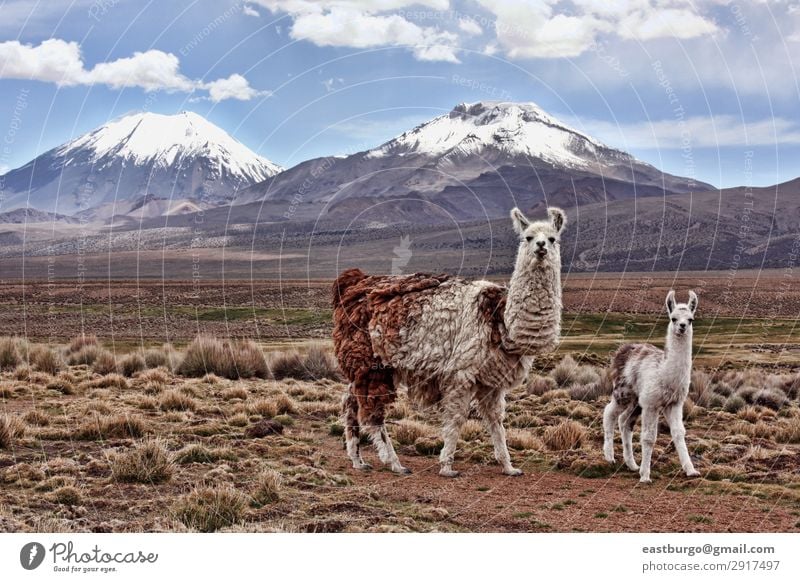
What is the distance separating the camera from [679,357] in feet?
34.7

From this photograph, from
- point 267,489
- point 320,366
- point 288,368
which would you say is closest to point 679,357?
point 267,489

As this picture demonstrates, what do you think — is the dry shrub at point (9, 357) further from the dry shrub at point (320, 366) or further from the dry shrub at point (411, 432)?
the dry shrub at point (411, 432)

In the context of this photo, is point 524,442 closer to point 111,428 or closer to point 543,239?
point 543,239

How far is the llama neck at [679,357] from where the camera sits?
10.6m

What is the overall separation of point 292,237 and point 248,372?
3182 inches

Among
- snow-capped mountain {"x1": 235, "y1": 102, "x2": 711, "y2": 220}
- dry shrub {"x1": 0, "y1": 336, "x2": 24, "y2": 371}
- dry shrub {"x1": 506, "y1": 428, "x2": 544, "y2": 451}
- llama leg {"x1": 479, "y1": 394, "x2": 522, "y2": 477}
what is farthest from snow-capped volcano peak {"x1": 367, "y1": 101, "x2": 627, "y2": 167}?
llama leg {"x1": 479, "y1": 394, "x2": 522, "y2": 477}

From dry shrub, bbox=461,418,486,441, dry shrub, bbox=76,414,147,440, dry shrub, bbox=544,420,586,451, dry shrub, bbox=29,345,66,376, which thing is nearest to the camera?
dry shrub, bbox=544,420,586,451

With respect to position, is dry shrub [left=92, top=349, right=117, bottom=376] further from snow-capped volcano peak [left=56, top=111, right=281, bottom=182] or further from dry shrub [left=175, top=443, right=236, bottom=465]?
snow-capped volcano peak [left=56, top=111, right=281, bottom=182]

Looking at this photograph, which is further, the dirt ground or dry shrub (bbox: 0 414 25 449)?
dry shrub (bbox: 0 414 25 449)

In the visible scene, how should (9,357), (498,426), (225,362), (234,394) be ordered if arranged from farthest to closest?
(9,357), (225,362), (234,394), (498,426)

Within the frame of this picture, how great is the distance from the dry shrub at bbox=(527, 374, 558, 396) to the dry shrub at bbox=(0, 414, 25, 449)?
1057 centimetres

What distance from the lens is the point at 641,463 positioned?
11.1 m

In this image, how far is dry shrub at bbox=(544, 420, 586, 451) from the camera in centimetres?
1248

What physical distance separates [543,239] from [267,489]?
179 inches
